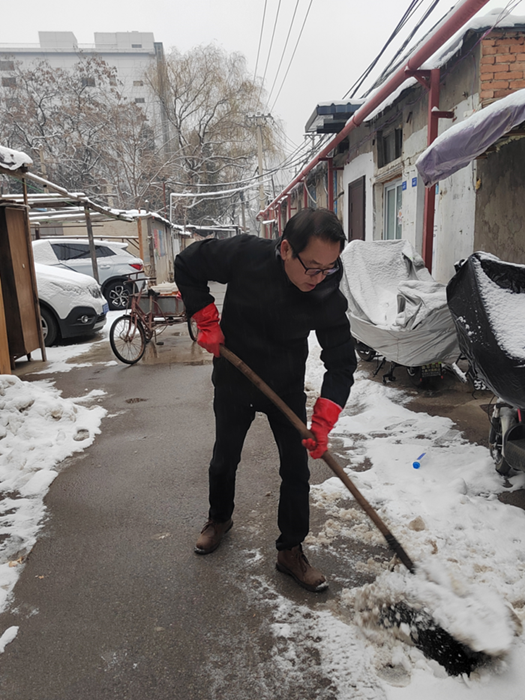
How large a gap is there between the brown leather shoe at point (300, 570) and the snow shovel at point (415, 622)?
0.35m

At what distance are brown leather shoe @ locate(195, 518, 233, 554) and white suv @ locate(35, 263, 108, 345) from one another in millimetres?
6754

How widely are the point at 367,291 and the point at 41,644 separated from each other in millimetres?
5267

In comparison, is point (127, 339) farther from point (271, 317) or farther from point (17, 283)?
point (271, 317)

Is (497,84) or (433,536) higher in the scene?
(497,84)

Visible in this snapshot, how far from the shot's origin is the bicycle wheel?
750cm

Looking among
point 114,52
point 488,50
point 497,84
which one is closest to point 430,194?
point 497,84

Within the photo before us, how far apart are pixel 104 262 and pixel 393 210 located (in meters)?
7.81

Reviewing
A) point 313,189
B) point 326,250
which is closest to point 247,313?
point 326,250

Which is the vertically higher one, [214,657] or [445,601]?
[445,601]

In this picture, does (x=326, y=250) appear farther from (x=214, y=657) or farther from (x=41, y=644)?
Result: (x=41, y=644)

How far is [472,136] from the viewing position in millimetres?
3811

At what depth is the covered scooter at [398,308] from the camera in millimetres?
4875

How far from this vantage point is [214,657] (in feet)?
6.70

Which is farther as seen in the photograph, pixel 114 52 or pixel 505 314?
pixel 114 52
